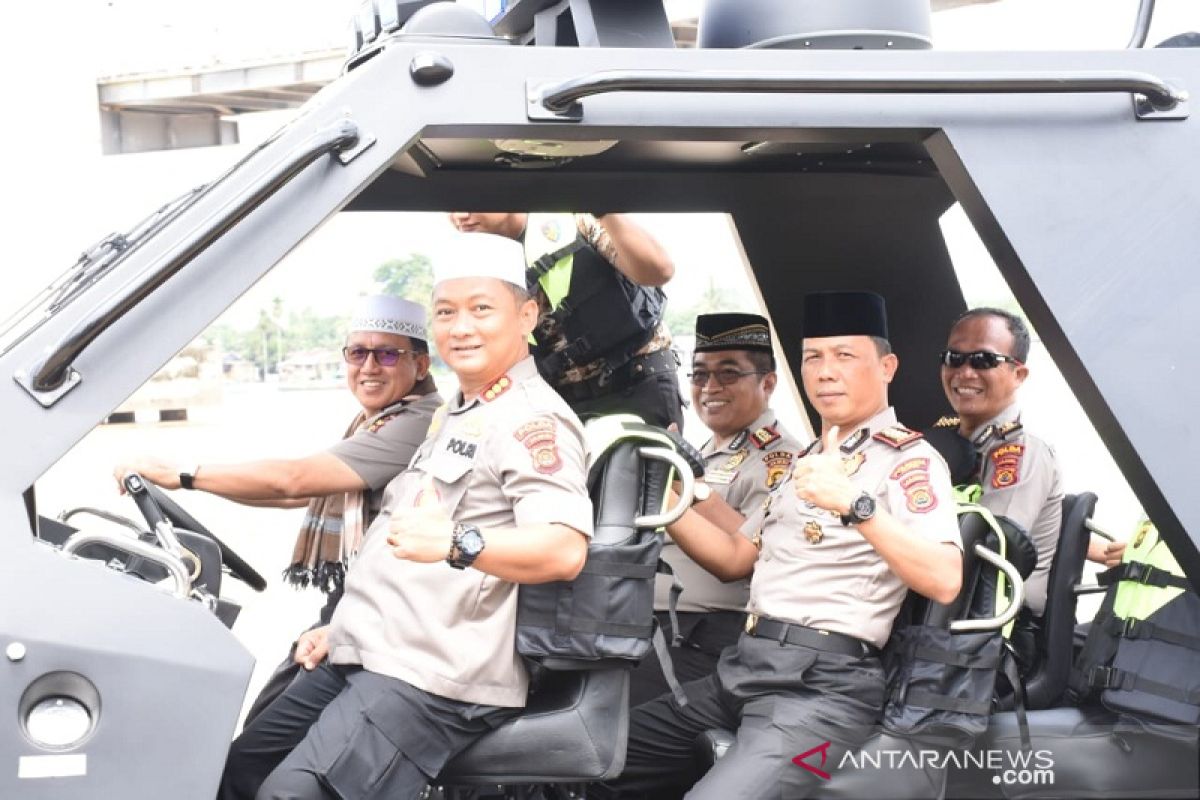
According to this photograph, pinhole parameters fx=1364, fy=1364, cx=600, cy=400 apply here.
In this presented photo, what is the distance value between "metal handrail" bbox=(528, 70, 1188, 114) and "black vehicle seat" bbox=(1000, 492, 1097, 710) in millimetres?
1249

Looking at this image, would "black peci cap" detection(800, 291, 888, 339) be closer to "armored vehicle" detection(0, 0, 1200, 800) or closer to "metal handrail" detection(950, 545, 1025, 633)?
"metal handrail" detection(950, 545, 1025, 633)

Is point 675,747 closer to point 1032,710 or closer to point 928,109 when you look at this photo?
point 1032,710

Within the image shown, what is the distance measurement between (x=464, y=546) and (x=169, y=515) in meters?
1.02

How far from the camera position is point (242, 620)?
677 cm

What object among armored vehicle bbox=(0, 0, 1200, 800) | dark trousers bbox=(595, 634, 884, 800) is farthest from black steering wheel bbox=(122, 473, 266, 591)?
dark trousers bbox=(595, 634, 884, 800)

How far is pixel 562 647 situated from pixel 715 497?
1005 mm

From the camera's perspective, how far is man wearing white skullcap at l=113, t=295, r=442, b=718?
2980 mm

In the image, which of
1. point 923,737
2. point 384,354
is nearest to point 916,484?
point 923,737

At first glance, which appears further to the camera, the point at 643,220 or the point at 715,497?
the point at 643,220

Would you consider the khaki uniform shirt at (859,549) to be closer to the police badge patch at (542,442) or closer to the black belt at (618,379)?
the police badge patch at (542,442)

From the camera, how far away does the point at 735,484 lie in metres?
3.53

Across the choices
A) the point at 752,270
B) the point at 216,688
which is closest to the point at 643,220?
the point at 752,270

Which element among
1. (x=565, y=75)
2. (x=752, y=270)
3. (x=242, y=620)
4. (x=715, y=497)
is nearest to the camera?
(x=565, y=75)

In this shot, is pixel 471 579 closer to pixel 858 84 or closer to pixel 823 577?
pixel 823 577
